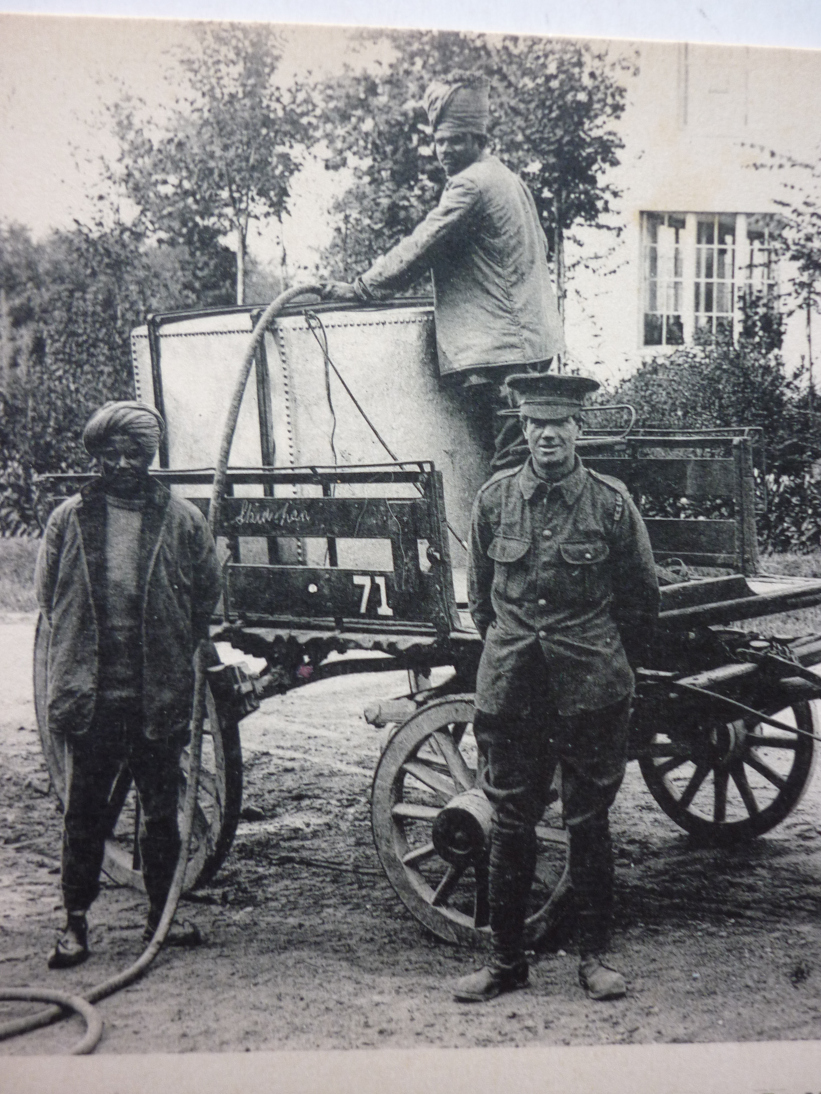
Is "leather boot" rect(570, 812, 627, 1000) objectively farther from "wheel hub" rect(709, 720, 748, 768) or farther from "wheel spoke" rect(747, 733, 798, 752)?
"wheel spoke" rect(747, 733, 798, 752)

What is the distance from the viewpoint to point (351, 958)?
3195 millimetres

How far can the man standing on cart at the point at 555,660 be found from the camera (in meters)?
2.94

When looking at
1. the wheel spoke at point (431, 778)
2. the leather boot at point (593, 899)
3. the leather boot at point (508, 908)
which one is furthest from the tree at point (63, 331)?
the leather boot at point (593, 899)

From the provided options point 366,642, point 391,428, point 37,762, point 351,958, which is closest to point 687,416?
point 391,428

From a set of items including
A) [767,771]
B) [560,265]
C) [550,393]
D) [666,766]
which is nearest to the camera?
[550,393]

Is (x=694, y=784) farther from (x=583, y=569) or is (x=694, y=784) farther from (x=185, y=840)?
(x=185, y=840)

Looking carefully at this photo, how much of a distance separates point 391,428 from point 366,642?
0.73 metres

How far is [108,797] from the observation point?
3.26 m

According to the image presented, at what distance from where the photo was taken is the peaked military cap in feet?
9.35

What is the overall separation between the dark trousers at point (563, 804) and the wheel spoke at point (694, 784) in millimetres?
993

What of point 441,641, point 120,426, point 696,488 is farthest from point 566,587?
point 120,426

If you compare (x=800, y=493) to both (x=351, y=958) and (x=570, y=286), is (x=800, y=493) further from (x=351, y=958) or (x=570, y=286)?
(x=351, y=958)

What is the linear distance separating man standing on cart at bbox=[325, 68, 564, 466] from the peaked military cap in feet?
1.93

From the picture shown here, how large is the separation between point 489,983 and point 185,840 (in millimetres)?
958
